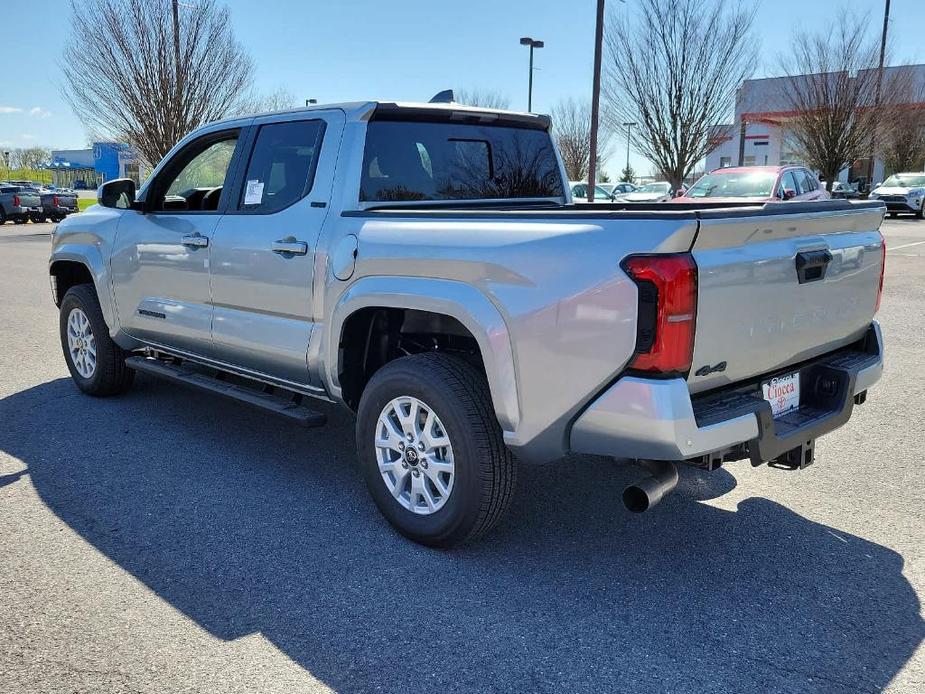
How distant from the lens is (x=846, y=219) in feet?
11.6

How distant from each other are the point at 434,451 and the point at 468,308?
0.69 m

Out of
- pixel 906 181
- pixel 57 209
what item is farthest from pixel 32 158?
pixel 906 181

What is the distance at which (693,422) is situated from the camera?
9.41 ft

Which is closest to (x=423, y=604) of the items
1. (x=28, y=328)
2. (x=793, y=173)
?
(x=28, y=328)

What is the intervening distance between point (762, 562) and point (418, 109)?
277 centimetres

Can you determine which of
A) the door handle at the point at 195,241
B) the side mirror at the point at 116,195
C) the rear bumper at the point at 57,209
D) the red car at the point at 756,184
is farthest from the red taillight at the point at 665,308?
the rear bumper at the point at 57,209

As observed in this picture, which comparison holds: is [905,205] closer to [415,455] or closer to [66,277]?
[66,277]

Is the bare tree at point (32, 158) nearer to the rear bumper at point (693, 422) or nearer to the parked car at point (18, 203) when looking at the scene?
the parked car at point (18, 203)

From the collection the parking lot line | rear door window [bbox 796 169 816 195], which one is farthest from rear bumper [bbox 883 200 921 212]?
rear door window [bbox 796 169 816 195]

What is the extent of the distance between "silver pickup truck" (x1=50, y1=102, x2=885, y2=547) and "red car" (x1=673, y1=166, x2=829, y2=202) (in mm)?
11533

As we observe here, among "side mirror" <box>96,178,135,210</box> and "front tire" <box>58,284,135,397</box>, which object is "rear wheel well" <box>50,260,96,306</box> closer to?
"front tire" <box>58,284,135,397</box>

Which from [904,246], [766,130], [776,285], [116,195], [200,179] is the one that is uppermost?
[766,130]

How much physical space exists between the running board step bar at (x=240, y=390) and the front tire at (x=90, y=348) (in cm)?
37

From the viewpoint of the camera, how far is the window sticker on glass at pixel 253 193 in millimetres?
Result: 4520
